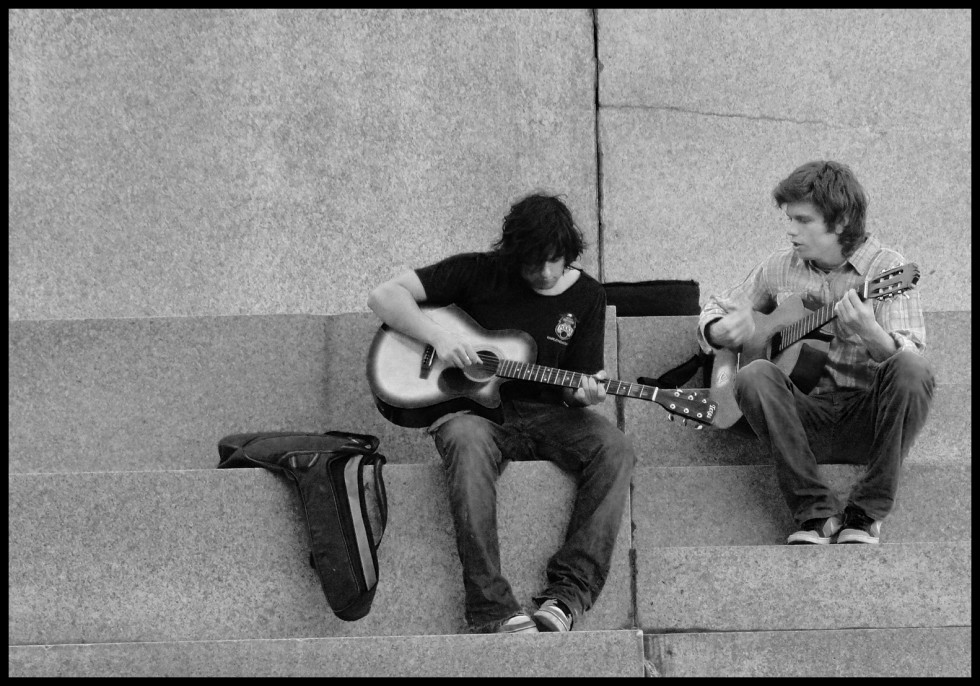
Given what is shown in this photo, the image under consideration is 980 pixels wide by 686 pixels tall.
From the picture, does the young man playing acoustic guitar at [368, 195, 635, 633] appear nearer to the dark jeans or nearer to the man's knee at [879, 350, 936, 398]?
the dark jeans

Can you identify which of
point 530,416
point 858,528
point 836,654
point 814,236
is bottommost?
point 836,654

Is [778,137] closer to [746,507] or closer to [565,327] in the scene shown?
[565,327]

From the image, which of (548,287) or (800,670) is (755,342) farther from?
(800,670)

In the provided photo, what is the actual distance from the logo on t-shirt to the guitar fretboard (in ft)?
0.33

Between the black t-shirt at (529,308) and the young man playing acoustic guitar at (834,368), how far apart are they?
337 millimetres

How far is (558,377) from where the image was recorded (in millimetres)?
3004

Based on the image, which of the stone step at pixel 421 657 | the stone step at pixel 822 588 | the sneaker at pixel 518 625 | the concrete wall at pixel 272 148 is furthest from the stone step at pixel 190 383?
the stone step at pixel 421 657

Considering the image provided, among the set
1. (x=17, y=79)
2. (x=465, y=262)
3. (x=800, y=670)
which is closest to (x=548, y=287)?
(x=465, y=262)

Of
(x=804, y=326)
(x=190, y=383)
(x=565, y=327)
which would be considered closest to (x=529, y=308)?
(x=565, y=327)

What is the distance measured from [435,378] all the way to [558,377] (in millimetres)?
314

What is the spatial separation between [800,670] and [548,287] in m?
1.12

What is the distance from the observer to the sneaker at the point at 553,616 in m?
2.58

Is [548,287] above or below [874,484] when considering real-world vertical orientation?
above

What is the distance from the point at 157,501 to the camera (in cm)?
276
